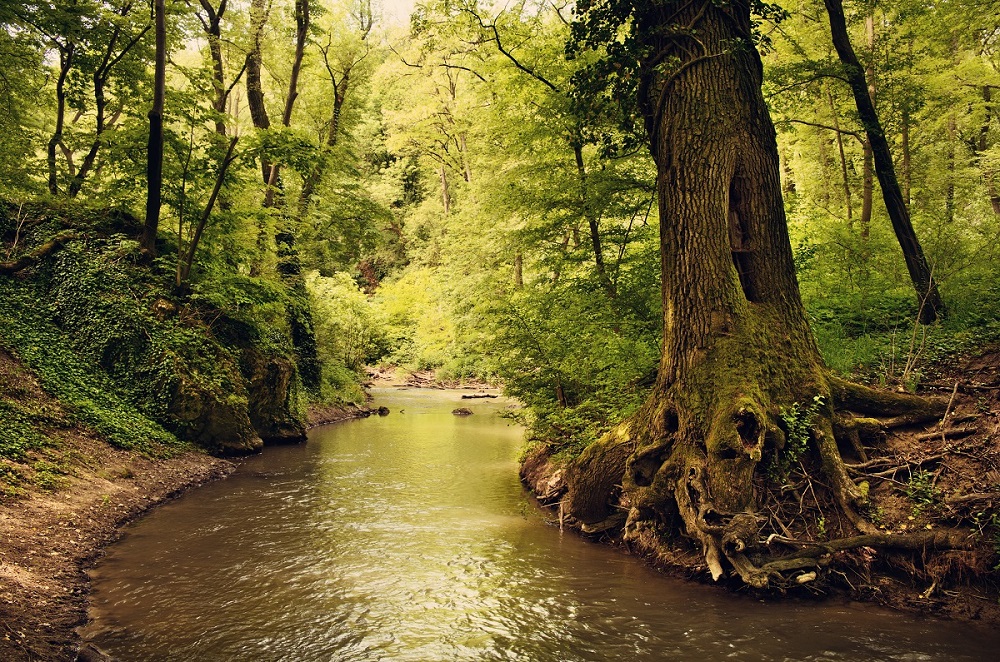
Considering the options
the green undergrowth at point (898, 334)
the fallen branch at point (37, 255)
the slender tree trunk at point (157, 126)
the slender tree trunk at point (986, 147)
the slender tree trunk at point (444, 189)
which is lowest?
the green undergrowth at point (898, 334)

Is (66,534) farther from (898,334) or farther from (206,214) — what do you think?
(898,334)

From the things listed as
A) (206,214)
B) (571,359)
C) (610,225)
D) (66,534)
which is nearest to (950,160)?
(610,225)

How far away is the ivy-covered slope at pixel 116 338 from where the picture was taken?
9.98 meters

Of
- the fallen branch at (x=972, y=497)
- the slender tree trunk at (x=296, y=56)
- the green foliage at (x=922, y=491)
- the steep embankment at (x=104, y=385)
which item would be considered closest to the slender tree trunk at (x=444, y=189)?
the slender tree trunk at (x=296, y=56)

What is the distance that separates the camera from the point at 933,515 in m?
5.02

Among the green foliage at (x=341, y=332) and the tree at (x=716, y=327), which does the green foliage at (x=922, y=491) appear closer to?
the tree at (x=716, y=327)

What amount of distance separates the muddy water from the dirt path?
233 millimetres

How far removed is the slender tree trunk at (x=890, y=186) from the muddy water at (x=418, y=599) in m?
5.83

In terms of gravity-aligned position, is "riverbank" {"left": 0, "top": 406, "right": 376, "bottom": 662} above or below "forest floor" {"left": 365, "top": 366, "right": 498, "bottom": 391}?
below

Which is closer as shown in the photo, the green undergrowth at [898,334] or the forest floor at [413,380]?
the green undergrowth at [898,334]

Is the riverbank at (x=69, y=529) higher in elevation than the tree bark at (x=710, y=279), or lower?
lower

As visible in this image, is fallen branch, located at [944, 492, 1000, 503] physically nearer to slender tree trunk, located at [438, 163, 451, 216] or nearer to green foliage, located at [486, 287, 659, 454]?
green foliage, located at [486, 287, 659, 454]

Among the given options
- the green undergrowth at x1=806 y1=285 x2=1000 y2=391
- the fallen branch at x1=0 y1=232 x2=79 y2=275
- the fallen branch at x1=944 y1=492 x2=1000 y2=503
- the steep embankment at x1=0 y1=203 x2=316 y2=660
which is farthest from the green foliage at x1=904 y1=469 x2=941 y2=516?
the fallen branch at x1=0 y1=232 x2=79 y2=275

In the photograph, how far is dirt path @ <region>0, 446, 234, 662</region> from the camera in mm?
4215
